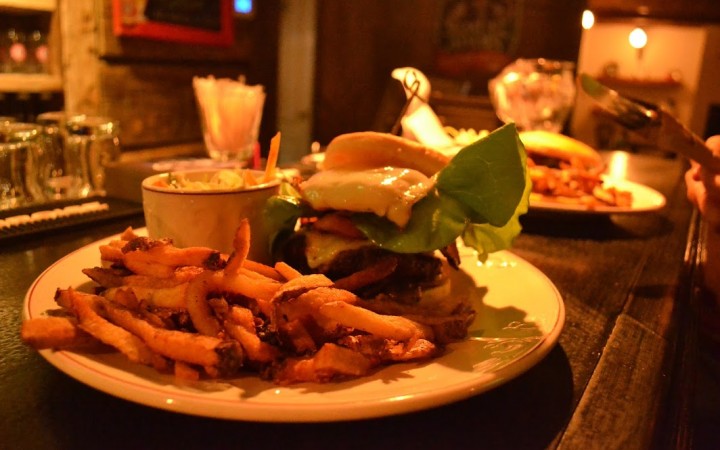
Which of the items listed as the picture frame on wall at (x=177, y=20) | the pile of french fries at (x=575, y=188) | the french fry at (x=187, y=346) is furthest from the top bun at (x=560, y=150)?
the picture frame on wall at (x=177, y=20)

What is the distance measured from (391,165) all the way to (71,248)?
78cm

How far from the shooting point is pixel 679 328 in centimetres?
109

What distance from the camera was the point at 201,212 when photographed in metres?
1.13

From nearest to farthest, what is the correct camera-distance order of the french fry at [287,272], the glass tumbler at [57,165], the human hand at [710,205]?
the french fry at [287,272] < the human hand at [710,205] < the glass tumbler at [57,165]

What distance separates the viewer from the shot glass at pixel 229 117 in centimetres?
210

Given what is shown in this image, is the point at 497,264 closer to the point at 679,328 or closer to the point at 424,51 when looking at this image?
the point at 679,328

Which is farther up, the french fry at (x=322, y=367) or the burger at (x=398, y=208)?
the burger at (x=398, y=208)

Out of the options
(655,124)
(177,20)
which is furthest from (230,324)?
(177,20)

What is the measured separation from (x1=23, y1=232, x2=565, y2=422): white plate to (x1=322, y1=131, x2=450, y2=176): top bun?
0.32 m

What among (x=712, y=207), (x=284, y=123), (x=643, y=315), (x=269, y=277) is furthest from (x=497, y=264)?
(x=284, y=123)

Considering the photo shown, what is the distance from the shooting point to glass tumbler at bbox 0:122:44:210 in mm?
1682

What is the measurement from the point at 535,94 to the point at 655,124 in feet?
5.71

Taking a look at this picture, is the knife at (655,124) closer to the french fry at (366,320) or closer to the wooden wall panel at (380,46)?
the french fry at (366,320)

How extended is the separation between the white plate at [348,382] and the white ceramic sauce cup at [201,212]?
0.74 feet
